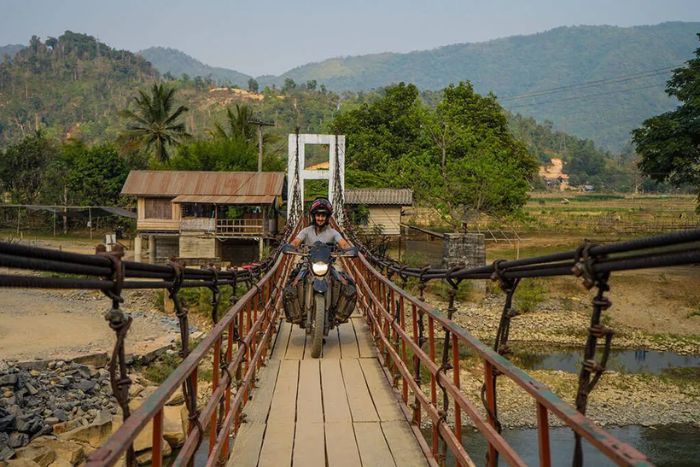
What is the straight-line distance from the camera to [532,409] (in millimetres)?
14914

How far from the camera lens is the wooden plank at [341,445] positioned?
12.8 feet

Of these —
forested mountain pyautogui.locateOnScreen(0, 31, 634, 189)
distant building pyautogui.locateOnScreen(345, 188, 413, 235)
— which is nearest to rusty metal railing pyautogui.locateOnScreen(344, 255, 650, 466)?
distant building pyautogui.locateOnScreen(345, 188, 413, 235)

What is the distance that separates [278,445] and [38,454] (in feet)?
23.9

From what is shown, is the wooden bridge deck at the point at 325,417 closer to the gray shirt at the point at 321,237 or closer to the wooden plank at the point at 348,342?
the wooden plank at the point at 348,342

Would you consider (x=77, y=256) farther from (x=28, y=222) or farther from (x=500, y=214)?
(x=28, y=222)

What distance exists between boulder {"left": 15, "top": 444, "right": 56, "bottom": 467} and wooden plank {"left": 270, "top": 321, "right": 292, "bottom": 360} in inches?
162

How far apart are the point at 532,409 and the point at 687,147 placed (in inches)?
524

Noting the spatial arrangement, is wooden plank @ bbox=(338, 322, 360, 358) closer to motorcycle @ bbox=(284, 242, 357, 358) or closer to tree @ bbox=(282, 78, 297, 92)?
motorcycle @ bbox=(284, 242, 357, 358)

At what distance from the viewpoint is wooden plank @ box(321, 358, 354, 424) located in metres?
4.72

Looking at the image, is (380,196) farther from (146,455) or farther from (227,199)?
(146,455)

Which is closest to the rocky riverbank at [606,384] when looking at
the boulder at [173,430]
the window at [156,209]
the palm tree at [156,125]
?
the boulder at [173,430]

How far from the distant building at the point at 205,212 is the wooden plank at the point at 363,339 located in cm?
1955

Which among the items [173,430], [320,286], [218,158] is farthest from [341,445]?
[218,158]

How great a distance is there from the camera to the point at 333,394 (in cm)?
527
